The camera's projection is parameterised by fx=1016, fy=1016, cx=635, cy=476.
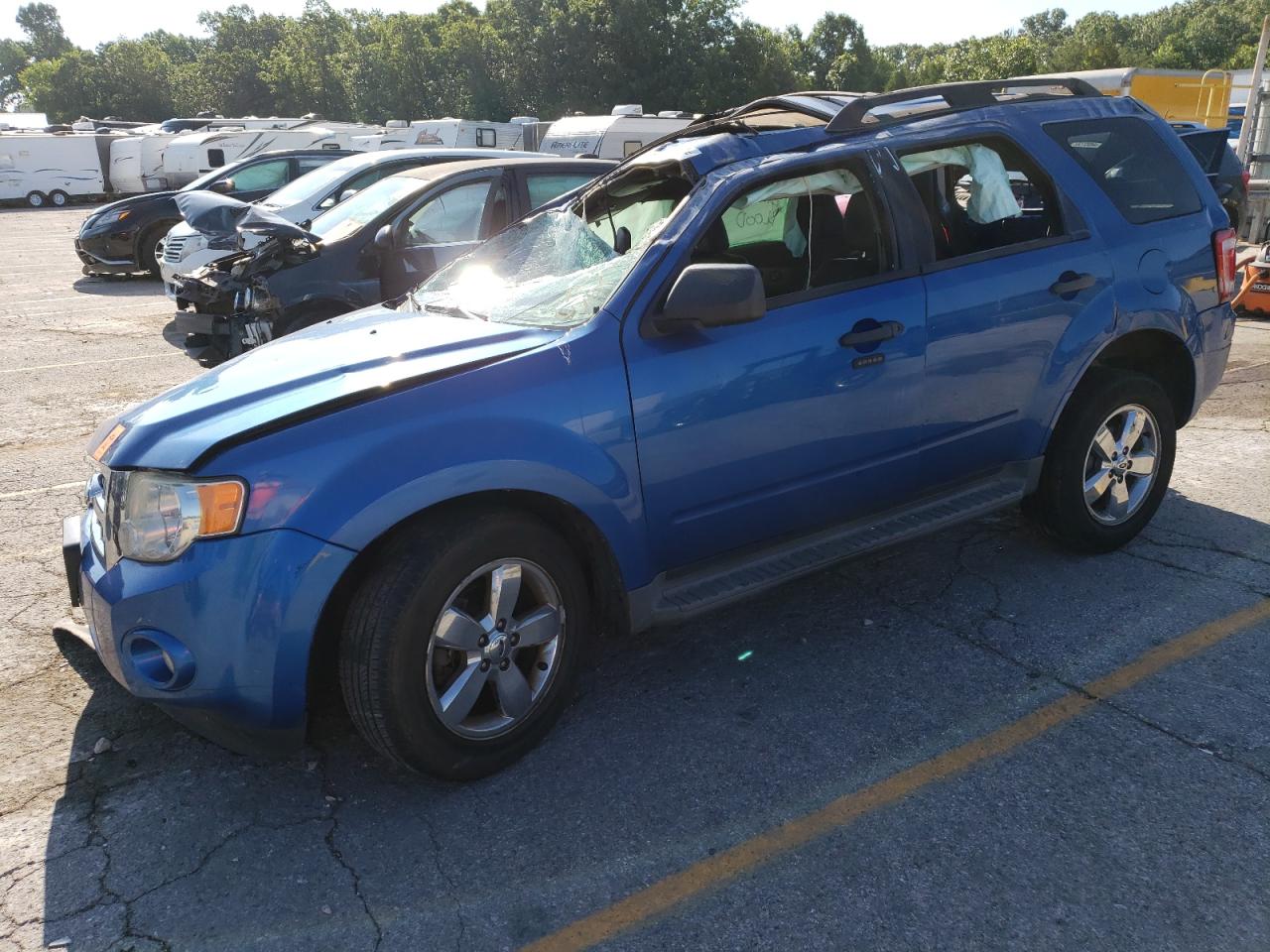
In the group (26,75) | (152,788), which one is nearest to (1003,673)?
(152,788)

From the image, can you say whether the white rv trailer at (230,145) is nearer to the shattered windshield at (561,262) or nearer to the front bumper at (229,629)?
the shattered windshield at (561,262)

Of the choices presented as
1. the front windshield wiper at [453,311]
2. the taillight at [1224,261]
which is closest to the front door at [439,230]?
the front windshield wiper at [453,311]

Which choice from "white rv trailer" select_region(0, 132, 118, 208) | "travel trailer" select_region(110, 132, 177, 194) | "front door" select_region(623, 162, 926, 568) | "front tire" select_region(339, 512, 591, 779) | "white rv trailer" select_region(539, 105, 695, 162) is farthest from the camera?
"white rv trailer" select_region(0, 132, 118, 208)

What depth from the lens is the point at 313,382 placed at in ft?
9.96

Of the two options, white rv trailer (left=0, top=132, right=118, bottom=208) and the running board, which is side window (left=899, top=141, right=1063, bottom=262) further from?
white rv trailer (left=0, top=132, right=118, bottom=208)

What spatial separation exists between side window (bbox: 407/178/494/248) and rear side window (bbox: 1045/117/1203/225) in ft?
15.3

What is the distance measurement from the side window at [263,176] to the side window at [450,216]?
21.6ft

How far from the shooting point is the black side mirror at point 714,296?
311cm

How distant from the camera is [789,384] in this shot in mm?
3406

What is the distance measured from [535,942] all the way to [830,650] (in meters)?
1.74

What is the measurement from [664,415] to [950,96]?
79.5 inches

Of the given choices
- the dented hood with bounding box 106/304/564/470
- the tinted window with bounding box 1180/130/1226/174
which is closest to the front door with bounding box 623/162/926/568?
the dented hood with bounding box 106/304/564/470

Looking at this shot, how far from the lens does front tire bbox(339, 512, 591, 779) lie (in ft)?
9.10

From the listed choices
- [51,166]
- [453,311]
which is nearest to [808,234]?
[453,311]
